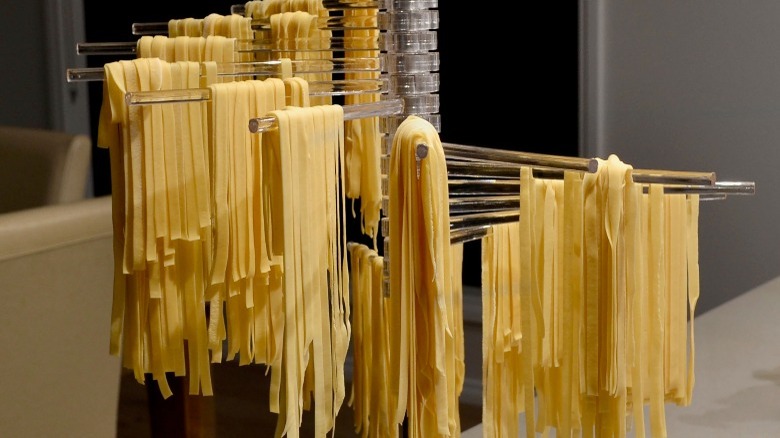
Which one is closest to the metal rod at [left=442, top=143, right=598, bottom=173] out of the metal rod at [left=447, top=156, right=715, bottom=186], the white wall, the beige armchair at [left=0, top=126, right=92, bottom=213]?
the metal rod at [left=447, top=156, right=715, bottom=186]

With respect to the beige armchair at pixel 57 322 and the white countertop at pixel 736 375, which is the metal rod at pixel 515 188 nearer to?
the white countertop at pixel 736 375

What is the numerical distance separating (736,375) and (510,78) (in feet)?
5.22

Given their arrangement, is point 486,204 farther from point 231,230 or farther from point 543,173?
point 231,230

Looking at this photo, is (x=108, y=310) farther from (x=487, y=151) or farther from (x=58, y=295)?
(x=487, y=151)

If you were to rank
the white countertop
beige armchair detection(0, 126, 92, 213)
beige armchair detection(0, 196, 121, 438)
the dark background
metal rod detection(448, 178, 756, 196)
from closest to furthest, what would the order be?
metal rod detection(448, 178, 756, 196) < the white countertop < beige armchair detection(0, 196, 121, 438) < beige armchair detection(0, 126, 92, 213) < the dark background

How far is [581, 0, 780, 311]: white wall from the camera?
8.55ft

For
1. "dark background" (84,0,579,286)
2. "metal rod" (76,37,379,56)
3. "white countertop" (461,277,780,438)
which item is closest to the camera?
"metal rod" (76,37,379,56)

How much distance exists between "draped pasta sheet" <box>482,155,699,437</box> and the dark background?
2.01 meters

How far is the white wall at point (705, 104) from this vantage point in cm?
261

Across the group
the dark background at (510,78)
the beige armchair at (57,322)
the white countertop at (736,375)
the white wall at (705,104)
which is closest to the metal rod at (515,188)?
the white countertop at (736,375)

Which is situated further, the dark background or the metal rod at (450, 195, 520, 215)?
the dark background

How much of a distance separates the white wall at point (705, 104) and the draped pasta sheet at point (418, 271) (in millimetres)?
1969

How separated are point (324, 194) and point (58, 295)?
1.31 meters

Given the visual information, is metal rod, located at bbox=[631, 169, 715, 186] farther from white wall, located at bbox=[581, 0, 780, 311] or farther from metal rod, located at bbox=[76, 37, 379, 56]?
white wall, located at bbox=[581, 0, 780, 311]
